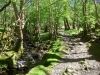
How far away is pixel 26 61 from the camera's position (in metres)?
25.7

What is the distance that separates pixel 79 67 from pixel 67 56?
5.33 m

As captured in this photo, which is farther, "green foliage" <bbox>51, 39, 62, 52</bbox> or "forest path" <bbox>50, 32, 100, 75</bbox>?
"green foliage" <bbox>51, 39, 62, 52</bbox>

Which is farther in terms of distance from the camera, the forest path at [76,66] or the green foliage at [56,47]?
the green foliage at [56,47]

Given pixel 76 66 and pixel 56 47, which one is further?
pixel 56 47

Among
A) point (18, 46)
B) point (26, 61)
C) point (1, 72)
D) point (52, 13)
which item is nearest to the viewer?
point (1, 72)

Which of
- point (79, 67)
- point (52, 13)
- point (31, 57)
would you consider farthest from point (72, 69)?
point (52, 13)

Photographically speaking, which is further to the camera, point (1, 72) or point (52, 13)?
point (52, 13)

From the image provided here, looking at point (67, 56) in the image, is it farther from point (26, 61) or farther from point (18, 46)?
point (18, 46)

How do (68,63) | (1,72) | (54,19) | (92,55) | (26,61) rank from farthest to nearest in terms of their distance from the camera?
(54,19)
(26,61)
(92,55)
(68,63)
(1,72)

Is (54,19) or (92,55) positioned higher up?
(54,19)

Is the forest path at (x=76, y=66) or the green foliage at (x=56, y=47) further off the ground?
the green foliage at (x=56, y=47)

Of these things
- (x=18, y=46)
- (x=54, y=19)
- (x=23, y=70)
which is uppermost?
(x=54, y=19)

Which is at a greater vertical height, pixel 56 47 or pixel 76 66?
pixel 56 47

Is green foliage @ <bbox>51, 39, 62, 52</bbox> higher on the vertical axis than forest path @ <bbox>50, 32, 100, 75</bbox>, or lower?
higher
